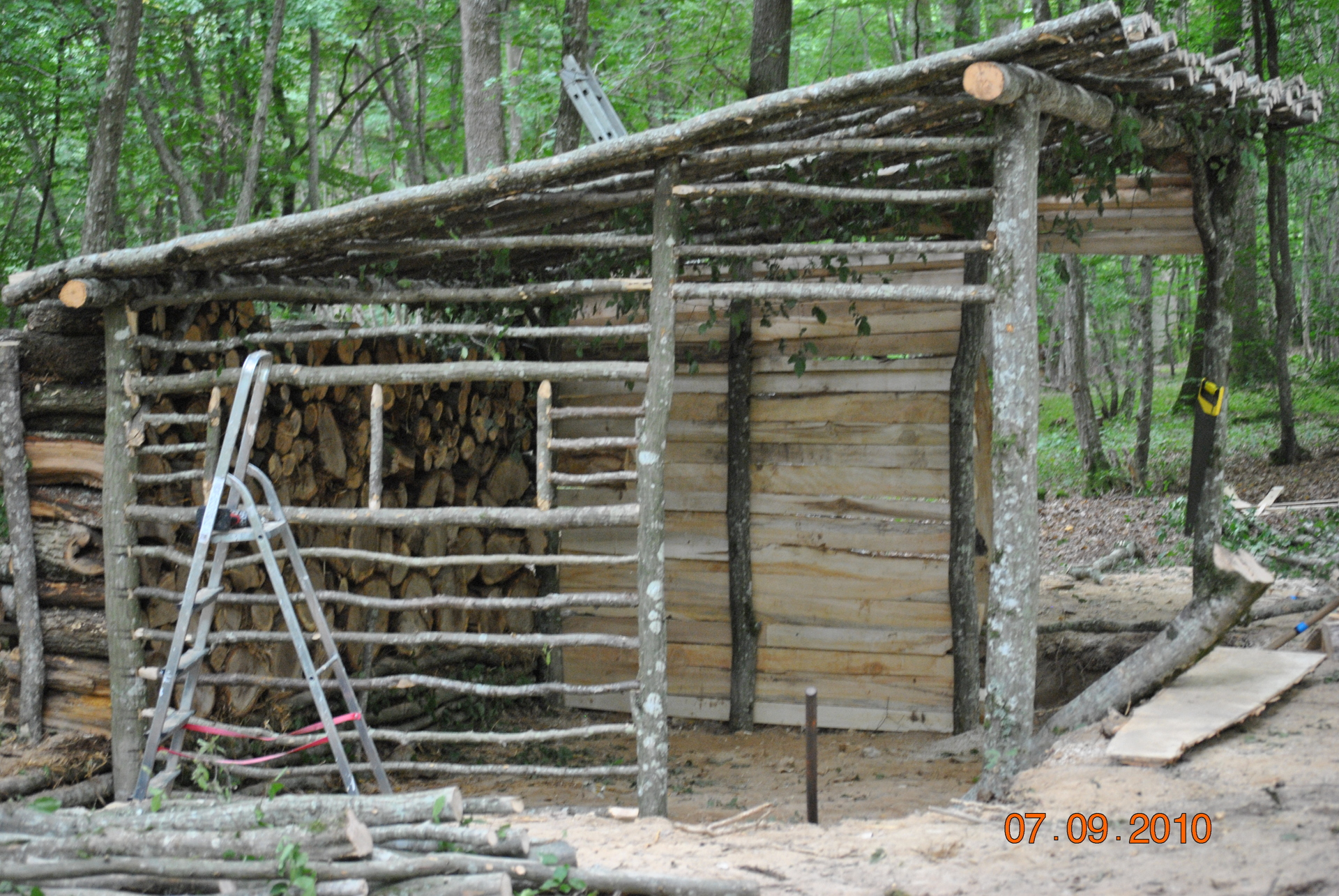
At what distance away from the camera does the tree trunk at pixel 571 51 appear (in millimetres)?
6703

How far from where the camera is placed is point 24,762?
4.41 metres

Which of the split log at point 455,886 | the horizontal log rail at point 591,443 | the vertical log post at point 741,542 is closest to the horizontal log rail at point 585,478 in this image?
the horizontal log rail at point 591,443

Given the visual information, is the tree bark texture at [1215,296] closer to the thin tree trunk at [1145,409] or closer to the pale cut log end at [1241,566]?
the pale cut log end at [1241,566]

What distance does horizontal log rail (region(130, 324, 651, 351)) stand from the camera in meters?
4.22

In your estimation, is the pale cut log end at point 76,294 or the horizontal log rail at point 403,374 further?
the pale cut log end at point 76,294

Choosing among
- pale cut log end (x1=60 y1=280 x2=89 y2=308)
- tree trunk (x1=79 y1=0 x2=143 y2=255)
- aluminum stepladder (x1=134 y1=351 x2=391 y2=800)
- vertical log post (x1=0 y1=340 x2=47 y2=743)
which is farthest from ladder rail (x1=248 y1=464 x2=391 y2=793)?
tree trunk (x1=79 y1=0 x2=143 y2=255)

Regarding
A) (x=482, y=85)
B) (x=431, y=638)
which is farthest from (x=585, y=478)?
(x=482, y=85)

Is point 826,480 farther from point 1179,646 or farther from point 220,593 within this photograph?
point 220,593

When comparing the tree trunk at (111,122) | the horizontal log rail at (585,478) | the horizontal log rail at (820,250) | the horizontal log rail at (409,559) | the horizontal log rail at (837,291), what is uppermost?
the tree trunk at (111,122)

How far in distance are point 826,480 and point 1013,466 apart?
2.22 metres

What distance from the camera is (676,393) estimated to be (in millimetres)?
6258

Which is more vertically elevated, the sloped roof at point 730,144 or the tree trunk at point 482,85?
the tree trunk at point 482,85

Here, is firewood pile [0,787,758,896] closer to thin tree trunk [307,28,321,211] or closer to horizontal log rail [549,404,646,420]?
horizontal log rail [549,404,646,420]

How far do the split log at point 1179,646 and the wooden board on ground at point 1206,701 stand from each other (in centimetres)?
12
